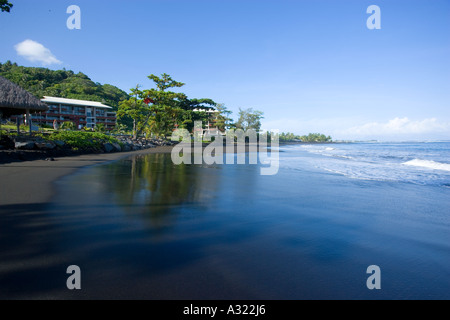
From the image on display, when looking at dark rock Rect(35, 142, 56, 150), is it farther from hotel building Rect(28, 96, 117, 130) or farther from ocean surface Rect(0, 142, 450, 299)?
hotel building Rect(28, 96, 117, 130)

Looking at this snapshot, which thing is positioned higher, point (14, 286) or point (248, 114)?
point (248, 114)

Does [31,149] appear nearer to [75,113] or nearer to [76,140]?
[76,140]

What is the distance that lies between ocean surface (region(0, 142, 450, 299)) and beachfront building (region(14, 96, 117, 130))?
5627 centimetres

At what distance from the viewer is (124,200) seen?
547 centimetres

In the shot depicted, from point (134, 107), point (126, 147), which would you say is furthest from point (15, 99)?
point (134, 107)

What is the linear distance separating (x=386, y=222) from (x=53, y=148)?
17.3m

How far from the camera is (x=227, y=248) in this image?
3.22m

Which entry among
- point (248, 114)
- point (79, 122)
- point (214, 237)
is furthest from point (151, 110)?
point (248, 114)

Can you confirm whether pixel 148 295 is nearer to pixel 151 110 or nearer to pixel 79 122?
pixel 151 110

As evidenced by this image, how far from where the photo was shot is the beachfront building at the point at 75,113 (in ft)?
177

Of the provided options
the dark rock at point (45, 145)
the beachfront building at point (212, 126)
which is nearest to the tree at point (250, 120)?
the beachfront building at point (212, 126)

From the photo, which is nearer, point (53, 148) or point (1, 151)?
point (1, 151)

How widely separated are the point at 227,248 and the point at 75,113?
221 ft

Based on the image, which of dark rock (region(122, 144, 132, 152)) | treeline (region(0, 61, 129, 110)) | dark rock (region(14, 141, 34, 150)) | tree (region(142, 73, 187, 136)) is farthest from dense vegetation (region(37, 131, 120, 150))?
treeline (region(0, 61, 129, 110))
